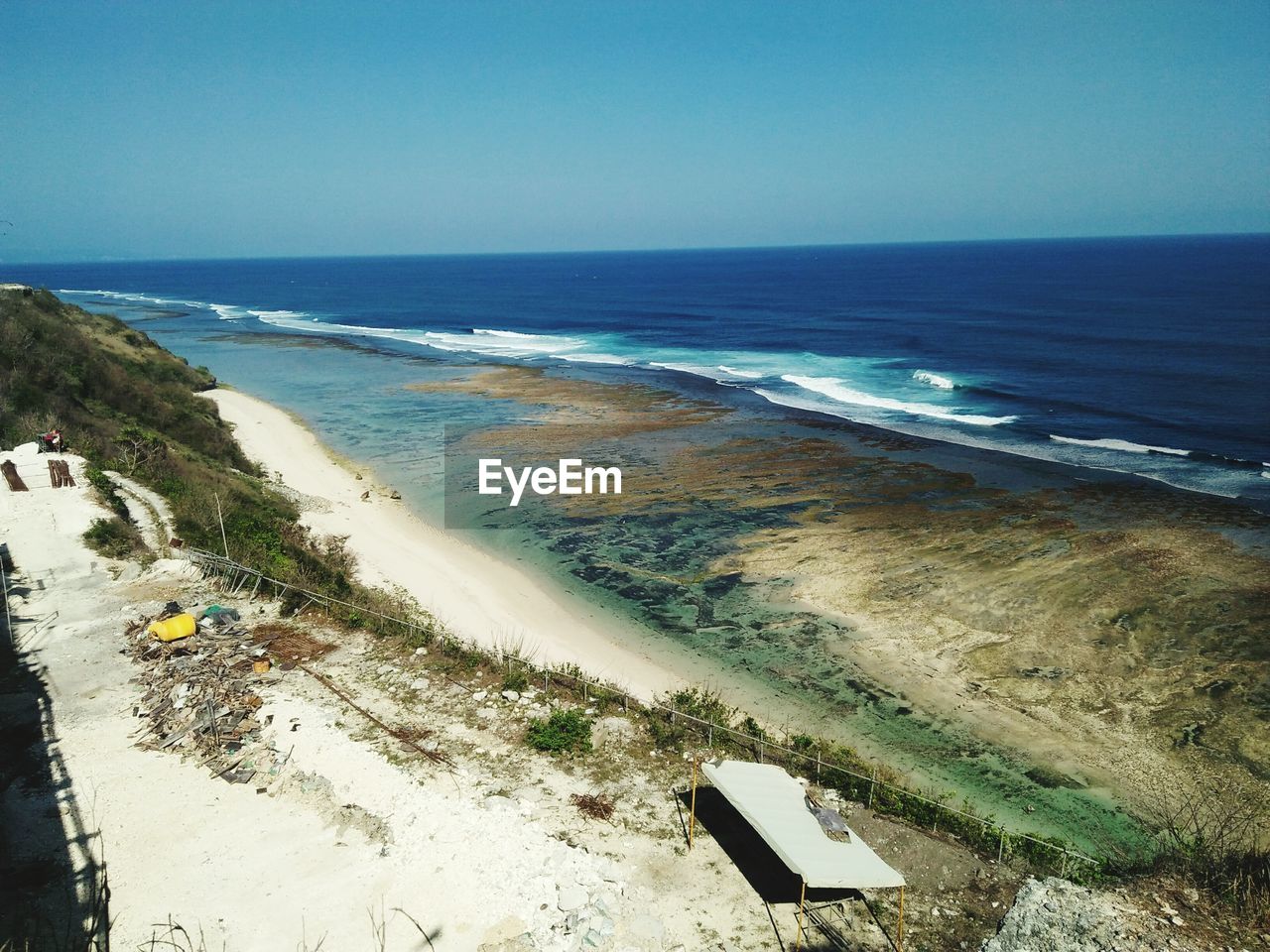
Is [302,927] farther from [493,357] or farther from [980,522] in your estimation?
[493,357]

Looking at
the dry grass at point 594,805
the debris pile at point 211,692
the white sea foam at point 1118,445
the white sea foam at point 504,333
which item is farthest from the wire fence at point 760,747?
the white sea foam at point 504,333

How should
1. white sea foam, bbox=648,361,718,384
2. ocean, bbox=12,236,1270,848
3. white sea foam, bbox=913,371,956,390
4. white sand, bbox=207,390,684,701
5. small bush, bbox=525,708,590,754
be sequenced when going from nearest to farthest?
small bush, bbox=525,708,590,754
white sand, bbox=207,390,684,701
ocean, bbox=12,236,1270,848
white sea foam, bbox=913,371,956,390
white sea foam, bbox=648,361,718,384

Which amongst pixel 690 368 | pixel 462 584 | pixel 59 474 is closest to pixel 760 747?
pixel 462 584

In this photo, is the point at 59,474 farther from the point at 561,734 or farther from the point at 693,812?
the point at 693,812

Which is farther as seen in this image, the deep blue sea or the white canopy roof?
the deep blue sea

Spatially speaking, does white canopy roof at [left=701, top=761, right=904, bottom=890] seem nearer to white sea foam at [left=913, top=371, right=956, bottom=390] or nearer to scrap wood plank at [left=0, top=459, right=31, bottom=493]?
scrap wood plank at [left=0, top=459, right=31, bottom=493]

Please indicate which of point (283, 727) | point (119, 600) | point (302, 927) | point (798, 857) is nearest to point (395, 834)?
point (302, 927)

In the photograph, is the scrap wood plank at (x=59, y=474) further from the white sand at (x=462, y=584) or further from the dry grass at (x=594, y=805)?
the dry grass at (x=594, y=805)

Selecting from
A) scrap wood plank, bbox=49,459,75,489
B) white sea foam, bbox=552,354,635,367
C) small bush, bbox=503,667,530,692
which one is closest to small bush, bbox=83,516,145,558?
scrap wood plank, bbox=49,459,75,489

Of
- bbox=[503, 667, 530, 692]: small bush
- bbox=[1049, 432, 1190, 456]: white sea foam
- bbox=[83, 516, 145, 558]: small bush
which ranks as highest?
bbox=[1049, 432, 1190, 456]: white sea foam
